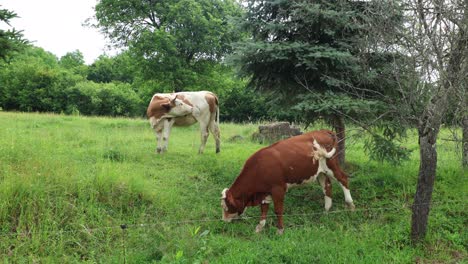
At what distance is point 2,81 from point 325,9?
131 ft

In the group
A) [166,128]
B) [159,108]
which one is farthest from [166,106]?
[166,128]

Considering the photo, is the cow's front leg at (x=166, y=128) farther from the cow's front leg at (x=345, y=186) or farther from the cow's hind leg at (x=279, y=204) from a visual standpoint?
the cow's front leg at (x=345, y=186)

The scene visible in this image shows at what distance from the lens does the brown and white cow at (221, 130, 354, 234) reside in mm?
5922

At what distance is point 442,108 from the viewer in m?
5.14

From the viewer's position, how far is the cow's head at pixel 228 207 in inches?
233

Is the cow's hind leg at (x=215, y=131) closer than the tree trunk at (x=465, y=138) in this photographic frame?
No

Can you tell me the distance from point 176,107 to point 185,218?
4.46m

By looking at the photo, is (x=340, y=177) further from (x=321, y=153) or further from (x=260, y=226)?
(x=260, y=226)

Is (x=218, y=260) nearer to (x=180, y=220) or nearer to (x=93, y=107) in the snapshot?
(x=180, y=220)

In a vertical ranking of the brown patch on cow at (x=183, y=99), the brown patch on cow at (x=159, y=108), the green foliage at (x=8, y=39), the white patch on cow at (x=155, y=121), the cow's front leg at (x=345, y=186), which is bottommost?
the cow's front leg at (x=345, y=186)

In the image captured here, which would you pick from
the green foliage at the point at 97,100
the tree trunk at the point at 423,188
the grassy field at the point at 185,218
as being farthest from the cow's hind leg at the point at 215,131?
the green foliage at the point at 97,100

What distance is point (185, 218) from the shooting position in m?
6.07

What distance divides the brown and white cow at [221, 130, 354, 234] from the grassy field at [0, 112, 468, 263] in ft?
1.22

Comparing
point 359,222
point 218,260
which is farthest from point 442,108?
point 218,260
